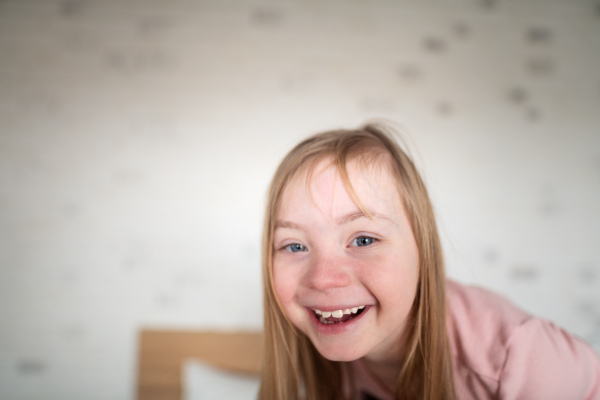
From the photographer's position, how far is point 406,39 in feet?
5.39

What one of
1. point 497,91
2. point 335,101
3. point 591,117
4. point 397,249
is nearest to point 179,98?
point 335,101

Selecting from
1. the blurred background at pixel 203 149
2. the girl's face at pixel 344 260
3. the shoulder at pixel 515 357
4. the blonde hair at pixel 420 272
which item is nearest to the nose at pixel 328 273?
the girl's face at pixel 344 260

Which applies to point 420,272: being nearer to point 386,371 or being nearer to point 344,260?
point 344,260

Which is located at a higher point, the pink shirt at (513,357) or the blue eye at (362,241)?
the blue eye at (362,241)

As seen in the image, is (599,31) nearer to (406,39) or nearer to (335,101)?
(406,39)

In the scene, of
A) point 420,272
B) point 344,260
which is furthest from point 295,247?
point 420,272

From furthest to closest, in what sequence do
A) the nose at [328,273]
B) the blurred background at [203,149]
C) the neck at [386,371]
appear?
the blurred background at [203,149], the neck at [386,371], the nose at [328,273]

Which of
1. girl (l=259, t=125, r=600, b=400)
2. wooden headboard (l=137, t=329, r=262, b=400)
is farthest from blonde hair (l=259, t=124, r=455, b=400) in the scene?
wooden headboard (l=137, t=329, r=262, b=400)

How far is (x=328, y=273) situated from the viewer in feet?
2.11

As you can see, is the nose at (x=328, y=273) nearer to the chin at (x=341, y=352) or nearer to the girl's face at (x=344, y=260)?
the girl's face at (x=344, y=260)

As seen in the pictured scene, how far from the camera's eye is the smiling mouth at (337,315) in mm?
681

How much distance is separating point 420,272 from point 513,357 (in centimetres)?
24

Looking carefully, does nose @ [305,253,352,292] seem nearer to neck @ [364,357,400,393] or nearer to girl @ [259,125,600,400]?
girl @ [259,125,600,400]

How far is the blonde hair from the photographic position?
2.34ft
